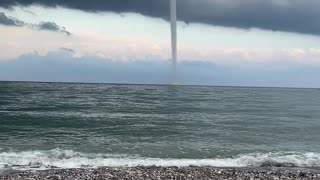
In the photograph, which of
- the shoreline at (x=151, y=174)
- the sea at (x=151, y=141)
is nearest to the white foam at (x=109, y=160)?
the sea at (x=151, y=141)

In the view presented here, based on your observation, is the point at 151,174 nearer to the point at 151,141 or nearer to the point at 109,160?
the point at 109,160

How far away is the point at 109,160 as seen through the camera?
98.8 ft

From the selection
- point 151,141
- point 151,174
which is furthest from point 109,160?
point 151,141

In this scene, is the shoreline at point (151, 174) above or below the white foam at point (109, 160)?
above

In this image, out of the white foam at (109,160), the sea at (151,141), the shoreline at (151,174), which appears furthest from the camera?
the sea at (151,141)

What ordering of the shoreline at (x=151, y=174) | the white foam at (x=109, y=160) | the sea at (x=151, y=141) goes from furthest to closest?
1. the sea at (x=151, y=141)
2. the white foam at (x=109, y=160)
3. the shoreline at (x=151, y=174)

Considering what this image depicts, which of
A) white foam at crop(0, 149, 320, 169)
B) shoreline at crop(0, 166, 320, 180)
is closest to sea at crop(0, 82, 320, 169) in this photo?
white foam at crop(0, 149, 320, 169)

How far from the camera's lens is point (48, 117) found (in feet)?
194

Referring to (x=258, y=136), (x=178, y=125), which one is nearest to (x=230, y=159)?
(x=258, y=136)

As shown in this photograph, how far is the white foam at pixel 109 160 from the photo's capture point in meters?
28.2

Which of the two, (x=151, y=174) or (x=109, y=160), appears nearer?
(x=151, y=174)

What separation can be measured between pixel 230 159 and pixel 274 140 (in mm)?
12413

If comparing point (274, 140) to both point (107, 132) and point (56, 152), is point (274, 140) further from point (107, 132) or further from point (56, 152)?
point (56, 152)

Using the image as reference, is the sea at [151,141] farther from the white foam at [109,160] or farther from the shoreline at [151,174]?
the shoreline at [151,174]
